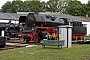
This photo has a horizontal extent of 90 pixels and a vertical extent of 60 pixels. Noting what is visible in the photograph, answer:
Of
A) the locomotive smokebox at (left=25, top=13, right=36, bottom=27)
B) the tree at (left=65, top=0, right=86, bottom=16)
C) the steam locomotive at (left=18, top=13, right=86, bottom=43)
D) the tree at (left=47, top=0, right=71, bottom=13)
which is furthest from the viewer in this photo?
the tree at (left=47, top=0, right=71, bottom=13)

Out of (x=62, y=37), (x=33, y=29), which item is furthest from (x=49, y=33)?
(x=62, y=37)

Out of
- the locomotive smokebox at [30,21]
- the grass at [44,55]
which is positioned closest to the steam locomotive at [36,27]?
the locomotive smokebox at [30,21]

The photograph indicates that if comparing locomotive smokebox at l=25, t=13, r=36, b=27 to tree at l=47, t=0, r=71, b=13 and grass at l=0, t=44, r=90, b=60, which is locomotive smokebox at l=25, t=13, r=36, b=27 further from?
tree at l=47, t=0, r=71, b=13

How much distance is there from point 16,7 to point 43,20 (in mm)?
96814

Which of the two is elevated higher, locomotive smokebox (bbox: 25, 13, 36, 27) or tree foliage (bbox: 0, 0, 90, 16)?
tree foliage (bbox: 0, 0, 90, 16)

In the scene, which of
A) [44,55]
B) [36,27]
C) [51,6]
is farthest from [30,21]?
[51,6]

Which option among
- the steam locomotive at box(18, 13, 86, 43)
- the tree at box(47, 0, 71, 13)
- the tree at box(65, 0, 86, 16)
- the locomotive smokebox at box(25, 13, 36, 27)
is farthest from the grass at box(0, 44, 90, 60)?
the tree at box(47, 0, 71, 13)

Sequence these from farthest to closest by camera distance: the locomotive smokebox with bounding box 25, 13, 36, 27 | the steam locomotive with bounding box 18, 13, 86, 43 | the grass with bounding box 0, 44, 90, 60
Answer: the locomotive smokebox with bounding box 25, 13, 36, 27
the steam locomotive with bounding box 18, 13, 86, 43
the grass with bounding box 0, 44, 90, 60

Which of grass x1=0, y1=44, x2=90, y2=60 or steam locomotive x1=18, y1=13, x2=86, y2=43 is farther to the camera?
steam locomotive x1=18, y1=13, x2=86, y2=43

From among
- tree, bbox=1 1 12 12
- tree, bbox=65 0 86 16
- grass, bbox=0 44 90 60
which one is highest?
tree, bbox=1 1 12 12

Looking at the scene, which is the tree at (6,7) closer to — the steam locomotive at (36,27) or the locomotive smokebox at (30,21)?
the steam locomotive at (36,27)

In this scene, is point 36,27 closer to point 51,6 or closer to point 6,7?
point 51,6

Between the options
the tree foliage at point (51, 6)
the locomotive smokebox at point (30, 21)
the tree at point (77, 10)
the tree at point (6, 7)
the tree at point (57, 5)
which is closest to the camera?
the locomotive smokebox at point (30, 21)

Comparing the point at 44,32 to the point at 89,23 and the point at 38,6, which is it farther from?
the point at 38,6
